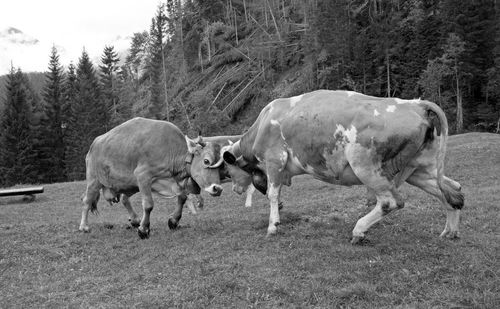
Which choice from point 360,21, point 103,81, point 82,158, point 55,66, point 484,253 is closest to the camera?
point 484,253

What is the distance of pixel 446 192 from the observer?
28.1 feet

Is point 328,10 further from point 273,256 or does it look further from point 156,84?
point 273,256

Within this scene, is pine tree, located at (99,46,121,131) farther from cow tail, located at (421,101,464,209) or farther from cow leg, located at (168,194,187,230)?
cow tail, located at (421,101,464,209)

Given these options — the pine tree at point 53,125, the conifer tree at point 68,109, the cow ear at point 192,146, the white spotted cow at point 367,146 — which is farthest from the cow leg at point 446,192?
the pine tree at point 53,125

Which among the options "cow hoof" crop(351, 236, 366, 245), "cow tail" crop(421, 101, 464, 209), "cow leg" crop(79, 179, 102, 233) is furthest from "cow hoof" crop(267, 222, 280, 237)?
"cow leg" crop(79, 179, 102, 233)

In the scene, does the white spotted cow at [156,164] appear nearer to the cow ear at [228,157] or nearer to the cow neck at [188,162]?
the cow neck at [188,162]

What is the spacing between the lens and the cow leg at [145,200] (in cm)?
1100

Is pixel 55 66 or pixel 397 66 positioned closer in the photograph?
pixel 397 66

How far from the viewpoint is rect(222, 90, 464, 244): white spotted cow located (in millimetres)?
8094

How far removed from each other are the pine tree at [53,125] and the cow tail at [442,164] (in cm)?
6114

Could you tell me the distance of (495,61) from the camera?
4703 centimetres

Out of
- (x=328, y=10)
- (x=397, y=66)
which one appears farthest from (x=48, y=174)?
(x=397, y=66)

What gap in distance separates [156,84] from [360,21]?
3361 cm

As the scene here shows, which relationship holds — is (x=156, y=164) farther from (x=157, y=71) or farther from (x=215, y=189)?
(x=157, y=71)
